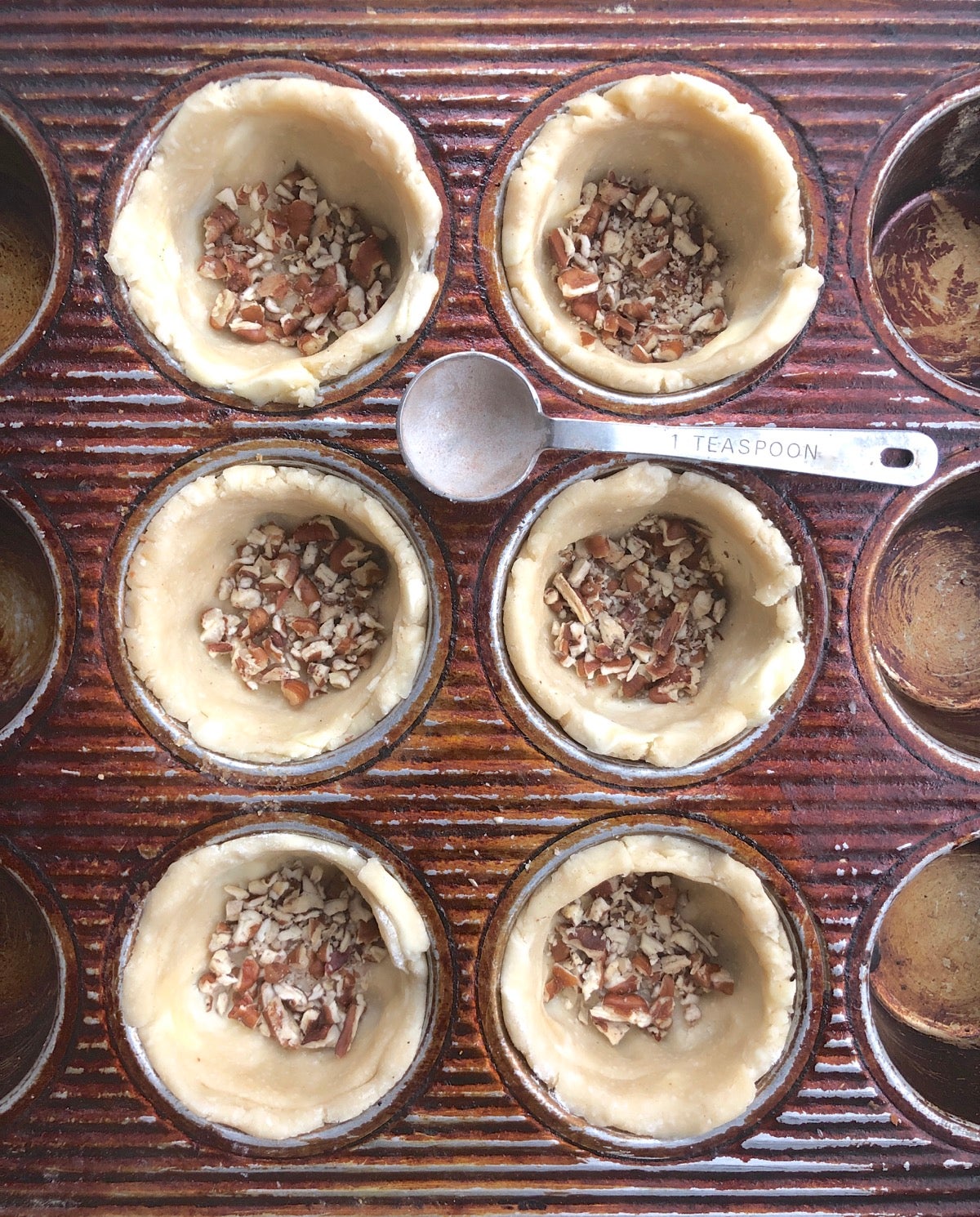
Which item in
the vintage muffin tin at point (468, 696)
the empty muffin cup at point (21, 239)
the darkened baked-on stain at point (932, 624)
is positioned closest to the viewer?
the vintage muffin tin at point (468, 696)

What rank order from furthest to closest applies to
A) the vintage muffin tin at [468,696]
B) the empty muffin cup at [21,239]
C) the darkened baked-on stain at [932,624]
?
1. the darkened baked-on stain at [932,624]
2. the empty muffin cup at [21,239]
3. the vintage muffin tin at [468,696]

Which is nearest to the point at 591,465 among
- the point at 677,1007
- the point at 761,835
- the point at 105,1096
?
the point at 761,835

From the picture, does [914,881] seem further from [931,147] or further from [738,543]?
[931,147]

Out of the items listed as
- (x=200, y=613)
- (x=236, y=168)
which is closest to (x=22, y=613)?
(x=200, y=613)

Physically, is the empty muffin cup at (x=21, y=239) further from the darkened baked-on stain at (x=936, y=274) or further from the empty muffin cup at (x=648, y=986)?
the darkened baked-on stain at (x=936, y=274)

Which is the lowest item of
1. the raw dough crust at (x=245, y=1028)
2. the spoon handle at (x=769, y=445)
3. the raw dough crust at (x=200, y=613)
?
the raw dough crust at (x=245, y=1028)

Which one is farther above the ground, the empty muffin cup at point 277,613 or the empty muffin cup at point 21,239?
the empty muffin cup at point 21,239

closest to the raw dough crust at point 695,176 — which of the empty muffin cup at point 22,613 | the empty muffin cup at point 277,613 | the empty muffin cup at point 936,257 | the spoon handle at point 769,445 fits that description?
the spoon handle at point 769,445
